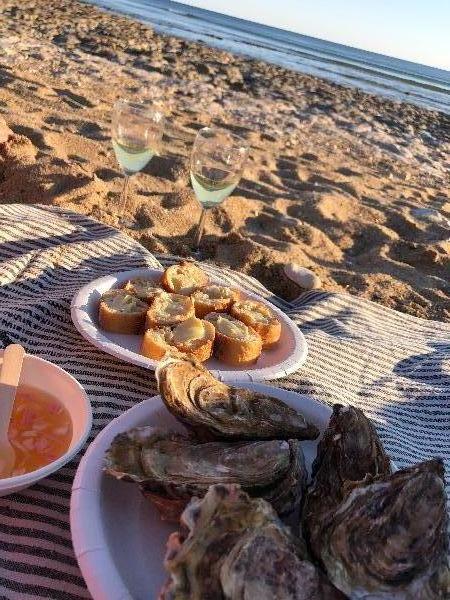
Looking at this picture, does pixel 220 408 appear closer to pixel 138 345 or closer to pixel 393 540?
pixel 393 540

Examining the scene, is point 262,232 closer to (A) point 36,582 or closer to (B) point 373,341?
(B) point 373,341

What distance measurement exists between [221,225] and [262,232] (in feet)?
1.15

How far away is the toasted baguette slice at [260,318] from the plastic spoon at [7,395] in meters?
0.91

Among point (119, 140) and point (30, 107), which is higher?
point (119, 140)

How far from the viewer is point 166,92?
9.23 meters

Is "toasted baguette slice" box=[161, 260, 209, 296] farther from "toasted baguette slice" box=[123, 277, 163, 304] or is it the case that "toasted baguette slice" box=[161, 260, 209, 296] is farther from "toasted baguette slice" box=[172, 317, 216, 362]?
"toasted baguette slice" box=[172, 317, 216, 362]

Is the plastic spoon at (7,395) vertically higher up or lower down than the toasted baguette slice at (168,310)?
higher up

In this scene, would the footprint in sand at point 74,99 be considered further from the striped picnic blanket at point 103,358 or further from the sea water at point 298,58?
the sea water at point 298,58

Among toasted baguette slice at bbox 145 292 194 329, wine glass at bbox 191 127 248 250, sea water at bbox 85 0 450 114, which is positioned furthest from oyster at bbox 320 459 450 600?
sea water at bbox 85 0 450 114

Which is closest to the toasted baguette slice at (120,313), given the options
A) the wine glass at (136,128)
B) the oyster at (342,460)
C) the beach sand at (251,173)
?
the oyster at (342,460)

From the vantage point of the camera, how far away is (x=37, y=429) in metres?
1.21

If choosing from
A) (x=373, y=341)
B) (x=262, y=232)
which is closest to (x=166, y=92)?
(x=262, y=232)

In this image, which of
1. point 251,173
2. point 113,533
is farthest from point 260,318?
point 251,173

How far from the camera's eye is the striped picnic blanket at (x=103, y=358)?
3.71 feet
